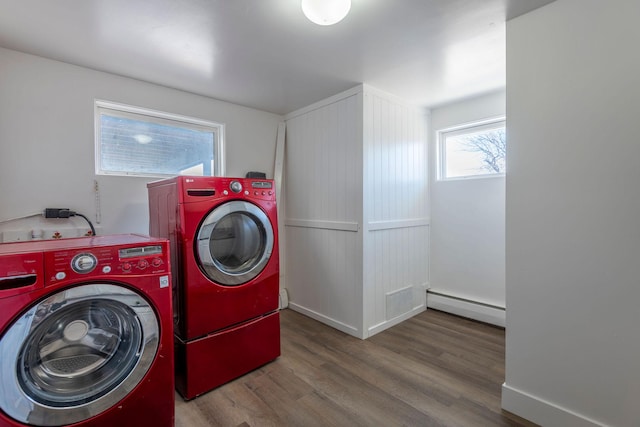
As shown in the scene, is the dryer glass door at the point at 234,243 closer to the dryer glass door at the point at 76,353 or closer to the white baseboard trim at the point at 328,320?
the dryer glass door at the point at 76,353

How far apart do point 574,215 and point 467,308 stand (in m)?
1.84

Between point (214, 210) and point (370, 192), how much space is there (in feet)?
4.46

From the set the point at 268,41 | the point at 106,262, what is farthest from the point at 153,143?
the point at 106,262

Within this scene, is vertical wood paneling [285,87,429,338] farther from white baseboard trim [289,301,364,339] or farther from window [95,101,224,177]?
window [95,101,224,177]

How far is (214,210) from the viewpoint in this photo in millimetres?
1863

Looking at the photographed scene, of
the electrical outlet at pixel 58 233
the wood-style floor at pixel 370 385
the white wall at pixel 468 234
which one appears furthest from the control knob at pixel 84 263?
the white wall at pixel 468 234

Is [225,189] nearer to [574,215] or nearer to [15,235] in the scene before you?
[15,235]

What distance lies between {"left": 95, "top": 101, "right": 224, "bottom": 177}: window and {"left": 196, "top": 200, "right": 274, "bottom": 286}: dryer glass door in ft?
3.35

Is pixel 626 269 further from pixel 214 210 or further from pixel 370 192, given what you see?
pixel 214 210

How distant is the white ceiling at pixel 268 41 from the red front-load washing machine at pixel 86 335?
48.7 inches

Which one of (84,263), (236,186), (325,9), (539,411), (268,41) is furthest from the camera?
(236,186)

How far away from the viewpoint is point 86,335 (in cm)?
126

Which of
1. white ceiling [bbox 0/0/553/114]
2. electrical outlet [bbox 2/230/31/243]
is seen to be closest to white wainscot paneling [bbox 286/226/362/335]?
white ceiling [bbox 0/0/553/114]

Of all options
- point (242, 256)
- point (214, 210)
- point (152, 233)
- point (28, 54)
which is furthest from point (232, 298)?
point (28, 54)
